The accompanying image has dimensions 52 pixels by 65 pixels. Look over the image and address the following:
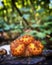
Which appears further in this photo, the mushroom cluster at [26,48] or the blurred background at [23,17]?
the blurred background at [23,17]

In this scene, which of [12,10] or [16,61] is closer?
[16,61]

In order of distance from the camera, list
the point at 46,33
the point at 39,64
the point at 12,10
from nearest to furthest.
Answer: the point at 39,64
the point at 46,33
the point at 12,10

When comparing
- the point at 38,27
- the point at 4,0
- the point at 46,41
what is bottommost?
the point at 46,41

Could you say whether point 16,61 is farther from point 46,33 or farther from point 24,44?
point 46,33

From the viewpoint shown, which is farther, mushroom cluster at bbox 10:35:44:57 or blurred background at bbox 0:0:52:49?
blurred background at bbox 0:0:52:49

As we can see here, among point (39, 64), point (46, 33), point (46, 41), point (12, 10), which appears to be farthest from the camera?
point (12, 10)

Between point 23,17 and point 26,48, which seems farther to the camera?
point 23,17

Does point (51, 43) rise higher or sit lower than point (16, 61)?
lower

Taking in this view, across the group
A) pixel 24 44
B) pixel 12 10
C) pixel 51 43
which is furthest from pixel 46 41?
pixel 24 44
